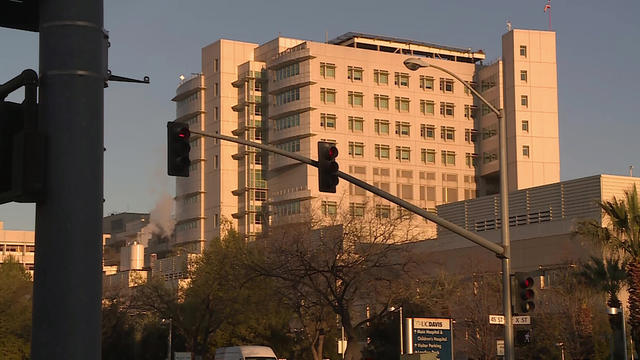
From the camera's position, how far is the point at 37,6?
5.37m

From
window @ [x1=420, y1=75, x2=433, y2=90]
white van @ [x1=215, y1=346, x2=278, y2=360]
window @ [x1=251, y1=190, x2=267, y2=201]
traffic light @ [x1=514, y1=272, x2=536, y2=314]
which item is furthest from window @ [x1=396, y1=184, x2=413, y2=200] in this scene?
traffic light @ [x1=514, y1=272, x2=536, y2=314]

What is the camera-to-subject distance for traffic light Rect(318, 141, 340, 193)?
22.5m

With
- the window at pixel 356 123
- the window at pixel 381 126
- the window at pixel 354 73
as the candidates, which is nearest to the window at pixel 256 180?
the window at pixel 356 123

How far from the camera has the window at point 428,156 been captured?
457ft

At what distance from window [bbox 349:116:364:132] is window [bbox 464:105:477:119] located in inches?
663

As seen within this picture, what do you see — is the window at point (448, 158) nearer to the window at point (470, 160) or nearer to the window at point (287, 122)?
the window at point (470, 160)

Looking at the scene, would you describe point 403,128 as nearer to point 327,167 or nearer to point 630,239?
point 630,239

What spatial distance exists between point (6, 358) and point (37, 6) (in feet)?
242

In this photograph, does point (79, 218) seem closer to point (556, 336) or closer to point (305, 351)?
point (556, 336)

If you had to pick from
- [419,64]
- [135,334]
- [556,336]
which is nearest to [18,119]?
[419,64]

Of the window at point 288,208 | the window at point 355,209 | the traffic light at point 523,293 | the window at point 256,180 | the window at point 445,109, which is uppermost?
the window at point 445,109

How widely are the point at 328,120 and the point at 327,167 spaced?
110 meters

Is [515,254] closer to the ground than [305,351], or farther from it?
farther from it

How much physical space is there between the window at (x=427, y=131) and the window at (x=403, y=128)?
201 centimetres
